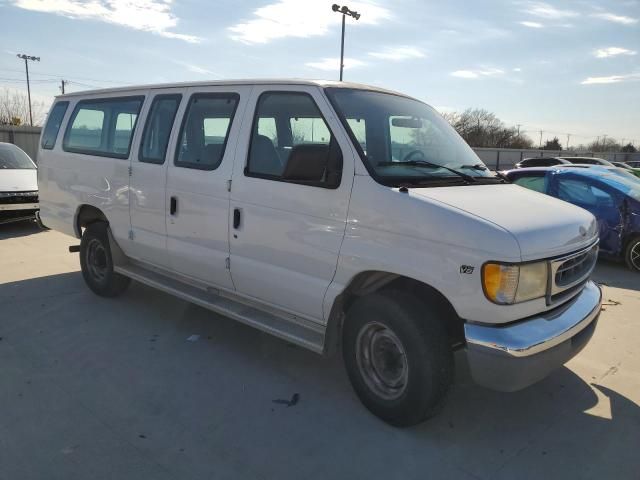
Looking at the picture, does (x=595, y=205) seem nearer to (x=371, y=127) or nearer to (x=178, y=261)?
(x=371, y=127)

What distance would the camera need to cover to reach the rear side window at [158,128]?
183 inches

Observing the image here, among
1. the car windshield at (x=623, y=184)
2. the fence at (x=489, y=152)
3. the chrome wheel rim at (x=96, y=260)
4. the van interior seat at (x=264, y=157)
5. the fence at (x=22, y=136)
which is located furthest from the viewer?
the fence at (x=489, y=152)

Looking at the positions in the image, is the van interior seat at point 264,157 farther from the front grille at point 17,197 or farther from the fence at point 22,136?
the fence at point 22,136

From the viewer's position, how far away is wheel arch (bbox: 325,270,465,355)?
322cm

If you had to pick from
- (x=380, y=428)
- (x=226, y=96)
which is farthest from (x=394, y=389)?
(x=226, y=96)

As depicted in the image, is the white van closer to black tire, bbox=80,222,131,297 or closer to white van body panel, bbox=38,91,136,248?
white van body panel, bbox=38,91,136,248

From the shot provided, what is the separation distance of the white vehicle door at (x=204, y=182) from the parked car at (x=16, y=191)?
6489 mm

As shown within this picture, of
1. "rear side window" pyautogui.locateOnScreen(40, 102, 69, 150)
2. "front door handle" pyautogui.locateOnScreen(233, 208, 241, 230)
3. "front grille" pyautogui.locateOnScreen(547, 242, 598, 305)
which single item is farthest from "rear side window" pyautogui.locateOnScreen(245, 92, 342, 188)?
"rear side window" pyautogui.locateOnScreen(40, 102, 69, 150)

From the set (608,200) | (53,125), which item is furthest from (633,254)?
(53,125)

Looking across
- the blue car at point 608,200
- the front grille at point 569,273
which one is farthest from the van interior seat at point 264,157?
the blue car at point 608,200

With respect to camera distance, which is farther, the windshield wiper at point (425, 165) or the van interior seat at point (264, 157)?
the van interior seat at point (264, 157)

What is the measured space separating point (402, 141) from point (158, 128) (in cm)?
239

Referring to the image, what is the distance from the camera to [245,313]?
159 inches

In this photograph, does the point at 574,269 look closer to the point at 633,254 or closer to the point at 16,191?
the point at 633,254
